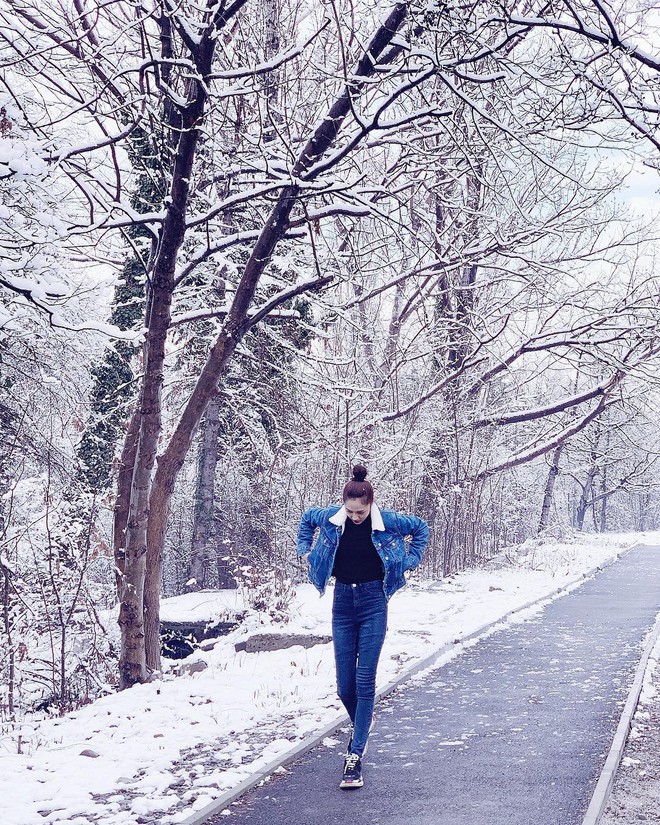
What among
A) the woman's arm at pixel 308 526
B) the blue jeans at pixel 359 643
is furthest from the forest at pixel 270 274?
the blue jeans at pixel 359 643

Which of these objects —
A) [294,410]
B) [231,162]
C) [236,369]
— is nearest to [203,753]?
[231,162]

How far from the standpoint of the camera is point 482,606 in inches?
627

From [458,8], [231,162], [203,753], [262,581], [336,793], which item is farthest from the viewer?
[262,581]

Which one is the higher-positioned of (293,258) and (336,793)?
(293,258)

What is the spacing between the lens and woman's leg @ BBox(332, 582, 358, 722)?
6.11 m

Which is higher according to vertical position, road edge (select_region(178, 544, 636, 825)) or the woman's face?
the woman's face

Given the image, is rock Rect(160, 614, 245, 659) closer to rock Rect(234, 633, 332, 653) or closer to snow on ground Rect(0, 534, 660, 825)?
snow on ground Rect(0, 534, 660, 825)

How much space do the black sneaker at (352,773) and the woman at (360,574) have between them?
0.27ft

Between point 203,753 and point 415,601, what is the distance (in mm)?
10228

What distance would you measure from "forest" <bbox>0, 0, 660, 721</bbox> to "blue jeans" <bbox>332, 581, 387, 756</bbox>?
3197 millimetres

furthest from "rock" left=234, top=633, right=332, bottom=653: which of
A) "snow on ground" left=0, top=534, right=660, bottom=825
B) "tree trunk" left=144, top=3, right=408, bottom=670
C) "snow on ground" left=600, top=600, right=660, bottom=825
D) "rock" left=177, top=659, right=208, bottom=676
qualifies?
"snow on ground" left=600, top=600, right=660, bottom=825

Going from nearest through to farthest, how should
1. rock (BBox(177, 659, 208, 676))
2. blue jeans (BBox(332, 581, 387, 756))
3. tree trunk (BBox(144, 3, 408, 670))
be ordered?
blue jeans (BBox(332, 581, 387, 756)) < tree trunk (BBox(144, 3, 408, 670)) < rock (BBox(177, 659, 208, 676))

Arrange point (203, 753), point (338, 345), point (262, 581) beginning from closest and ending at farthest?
point (203, 753)
point (262, 581)
point (338, 345)

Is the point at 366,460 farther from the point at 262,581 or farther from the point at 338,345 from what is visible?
the point at 262,581
